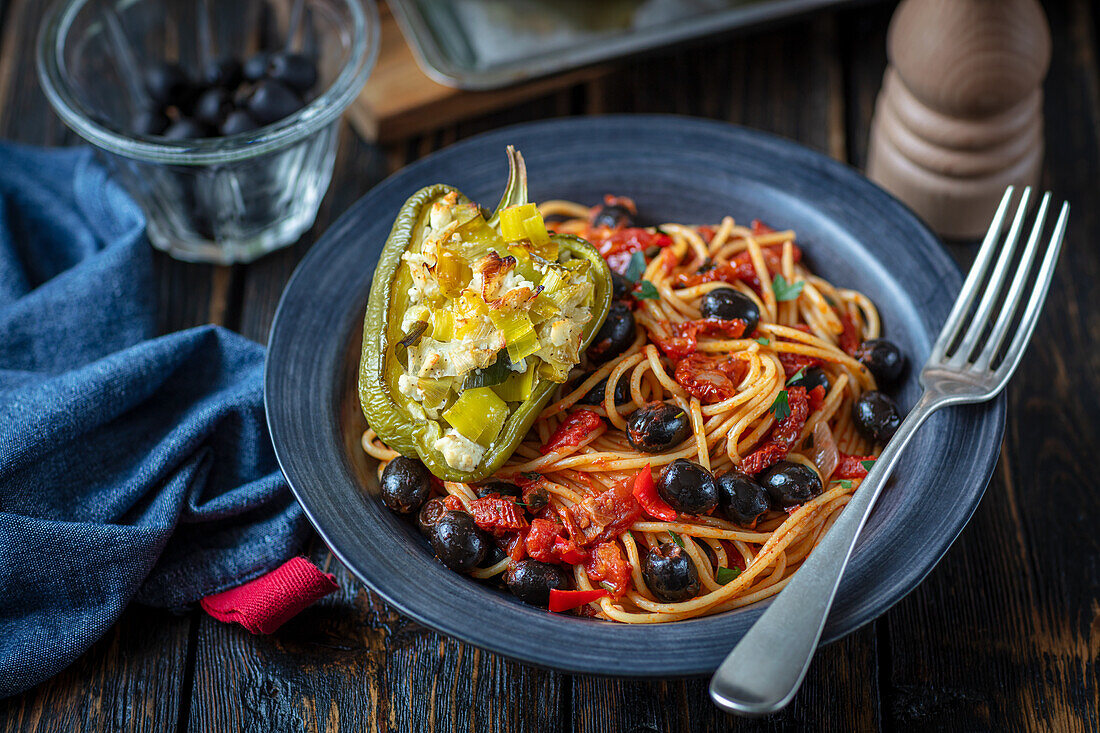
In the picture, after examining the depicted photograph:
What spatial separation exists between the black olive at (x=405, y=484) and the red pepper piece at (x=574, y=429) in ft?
1.44

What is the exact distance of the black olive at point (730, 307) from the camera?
Answer: 12.0 feet

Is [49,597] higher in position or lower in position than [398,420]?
lower

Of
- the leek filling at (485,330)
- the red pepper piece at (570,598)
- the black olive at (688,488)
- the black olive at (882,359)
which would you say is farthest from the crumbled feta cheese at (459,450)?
the black olive at (882,359)

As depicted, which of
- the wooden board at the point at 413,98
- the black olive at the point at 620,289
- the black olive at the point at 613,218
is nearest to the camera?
the black olive at the point at 620,289

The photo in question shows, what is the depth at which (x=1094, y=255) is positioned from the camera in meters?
4.66

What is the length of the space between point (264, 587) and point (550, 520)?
40.7 inches

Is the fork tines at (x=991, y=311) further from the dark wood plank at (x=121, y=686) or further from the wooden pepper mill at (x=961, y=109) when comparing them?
the dark wood plank at (x=121, y=686)

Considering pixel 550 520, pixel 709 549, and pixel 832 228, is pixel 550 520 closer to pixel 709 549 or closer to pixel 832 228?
pixel 709 549

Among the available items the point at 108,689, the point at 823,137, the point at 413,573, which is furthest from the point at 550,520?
the point at 823,137

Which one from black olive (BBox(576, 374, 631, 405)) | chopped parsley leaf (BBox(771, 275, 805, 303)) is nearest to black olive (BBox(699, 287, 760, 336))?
chopped parsley leaf (BBox(771, 275, 805, 303))

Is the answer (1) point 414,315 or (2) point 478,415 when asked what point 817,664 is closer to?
(2) point 478,415

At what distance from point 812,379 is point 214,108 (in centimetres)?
295

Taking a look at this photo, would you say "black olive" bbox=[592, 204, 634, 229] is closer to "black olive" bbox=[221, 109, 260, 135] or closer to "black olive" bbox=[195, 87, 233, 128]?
"black olive" bbox=[221, 109, 260, 135]

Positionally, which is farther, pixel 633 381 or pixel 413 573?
pixel 633 381
